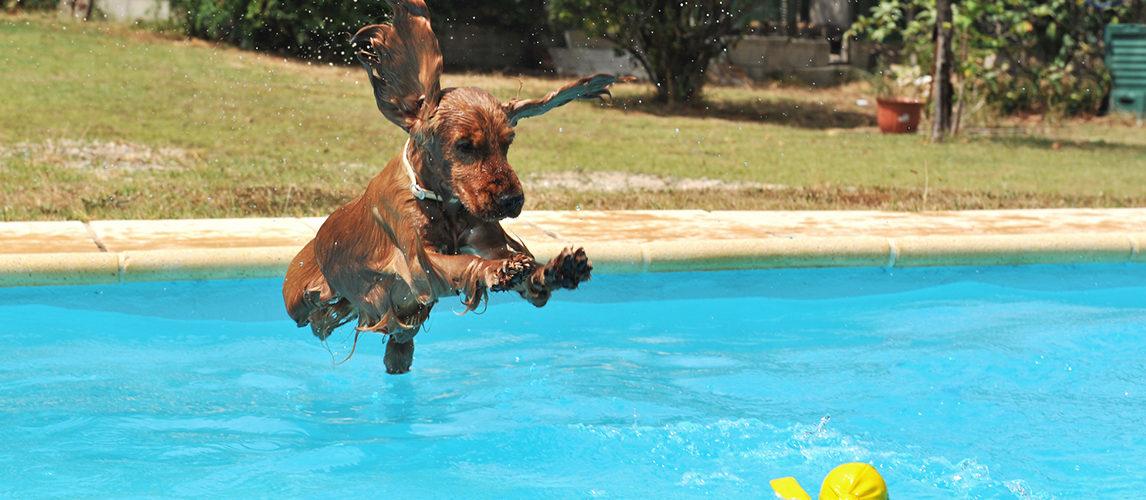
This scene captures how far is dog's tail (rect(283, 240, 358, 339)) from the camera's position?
3662 mm

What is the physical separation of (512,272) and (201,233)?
3.69m

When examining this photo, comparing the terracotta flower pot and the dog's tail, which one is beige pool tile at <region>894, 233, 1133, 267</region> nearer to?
the dog's tail

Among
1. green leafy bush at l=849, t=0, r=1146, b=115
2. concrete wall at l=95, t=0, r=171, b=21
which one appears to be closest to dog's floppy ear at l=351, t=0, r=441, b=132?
green leafy bush at l=849, t=0, r=1146, b=115

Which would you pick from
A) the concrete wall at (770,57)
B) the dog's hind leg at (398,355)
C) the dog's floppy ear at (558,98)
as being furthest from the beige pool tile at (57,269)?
the concrete wall at (770,57)

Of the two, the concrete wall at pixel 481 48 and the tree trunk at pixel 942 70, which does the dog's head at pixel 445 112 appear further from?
the concrete wall at pixel 481 48

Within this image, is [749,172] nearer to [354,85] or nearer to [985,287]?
[985,287]

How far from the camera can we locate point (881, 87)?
1573 centimetres

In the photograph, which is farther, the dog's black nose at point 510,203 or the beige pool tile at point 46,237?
Result: the beige pool tile at point 46,237

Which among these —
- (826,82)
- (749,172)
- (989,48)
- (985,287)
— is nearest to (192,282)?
Answer: (985,287)

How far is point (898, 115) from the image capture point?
44.7 ft

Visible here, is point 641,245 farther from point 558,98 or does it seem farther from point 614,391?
point 558,98

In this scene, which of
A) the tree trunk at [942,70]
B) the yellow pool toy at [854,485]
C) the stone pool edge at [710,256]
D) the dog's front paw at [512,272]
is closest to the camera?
the dog's front paw at [512,272]

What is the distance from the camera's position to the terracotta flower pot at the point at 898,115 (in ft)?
44.5

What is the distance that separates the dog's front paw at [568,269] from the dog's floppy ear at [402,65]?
658 millimetres
